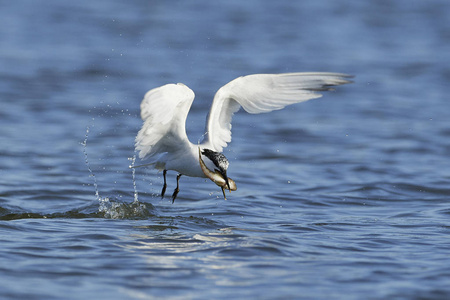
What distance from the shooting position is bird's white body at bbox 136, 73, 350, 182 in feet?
23.7

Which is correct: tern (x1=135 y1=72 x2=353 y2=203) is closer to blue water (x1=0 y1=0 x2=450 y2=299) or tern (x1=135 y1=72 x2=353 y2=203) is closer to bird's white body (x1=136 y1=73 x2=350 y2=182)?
bird's white body (x1=136 y1=73 x2=350 y2=182)

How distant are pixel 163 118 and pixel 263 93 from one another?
4.25 feet

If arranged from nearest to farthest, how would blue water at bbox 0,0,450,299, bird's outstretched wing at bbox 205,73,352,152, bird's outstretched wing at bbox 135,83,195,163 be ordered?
1. blue water at bbox 0,0,450,299
2. bird's outstretched wing at bbox 135,83,195,163
3. bird's outstretched wing at bbox 205,73,352,152

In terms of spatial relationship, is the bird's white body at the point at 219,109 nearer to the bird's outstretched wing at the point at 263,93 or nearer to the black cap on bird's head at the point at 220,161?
the bird's outstretched wing at the point at 263,93

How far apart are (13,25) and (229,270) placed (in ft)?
58.3

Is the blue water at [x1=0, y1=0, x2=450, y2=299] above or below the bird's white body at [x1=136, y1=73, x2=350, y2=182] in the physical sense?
below

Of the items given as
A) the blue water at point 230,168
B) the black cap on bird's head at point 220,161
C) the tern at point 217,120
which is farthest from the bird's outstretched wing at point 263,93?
the blue water at point 230,168

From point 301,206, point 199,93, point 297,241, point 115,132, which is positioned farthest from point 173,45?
point 297,241

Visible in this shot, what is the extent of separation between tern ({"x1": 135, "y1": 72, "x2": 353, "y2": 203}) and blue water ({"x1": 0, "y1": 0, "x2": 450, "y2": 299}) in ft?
2.09

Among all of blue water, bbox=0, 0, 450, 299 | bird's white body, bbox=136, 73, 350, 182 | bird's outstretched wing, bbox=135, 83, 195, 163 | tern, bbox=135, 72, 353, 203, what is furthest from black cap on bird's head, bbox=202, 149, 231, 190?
blue water, bbox=0, 0, 450, 299

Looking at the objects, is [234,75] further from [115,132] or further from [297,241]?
[297,241]

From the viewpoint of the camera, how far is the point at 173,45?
2119 cm

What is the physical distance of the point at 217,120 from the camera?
7.94m

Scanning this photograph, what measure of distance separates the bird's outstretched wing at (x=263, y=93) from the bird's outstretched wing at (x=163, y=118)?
17.8 inches
